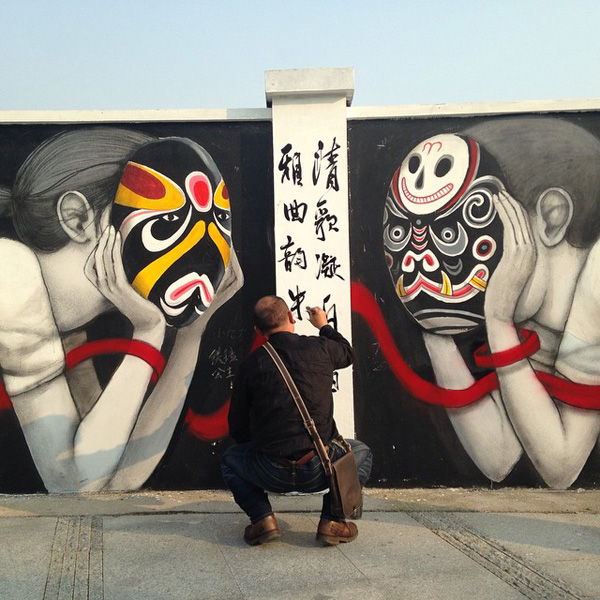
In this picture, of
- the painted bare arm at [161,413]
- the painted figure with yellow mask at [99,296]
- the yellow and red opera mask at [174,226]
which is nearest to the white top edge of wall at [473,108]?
the yellow and red opera mask at [174,226]

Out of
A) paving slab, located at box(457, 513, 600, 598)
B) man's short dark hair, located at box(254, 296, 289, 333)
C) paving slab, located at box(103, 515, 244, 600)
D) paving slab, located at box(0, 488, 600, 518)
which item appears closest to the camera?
paving slab, located at box(103, 515, 244, 600)

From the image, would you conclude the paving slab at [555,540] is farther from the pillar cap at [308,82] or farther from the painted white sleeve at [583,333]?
the pillar cap at [308,82]

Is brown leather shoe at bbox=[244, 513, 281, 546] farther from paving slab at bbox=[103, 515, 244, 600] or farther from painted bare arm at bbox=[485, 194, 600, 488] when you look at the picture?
painted bare arm at bbox=[485, 194, 600, 488]

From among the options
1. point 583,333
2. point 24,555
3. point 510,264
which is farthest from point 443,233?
point 24,555

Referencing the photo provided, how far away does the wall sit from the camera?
561cm

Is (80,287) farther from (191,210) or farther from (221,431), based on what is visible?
(221,431)

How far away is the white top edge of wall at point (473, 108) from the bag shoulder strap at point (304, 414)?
2.18 meters

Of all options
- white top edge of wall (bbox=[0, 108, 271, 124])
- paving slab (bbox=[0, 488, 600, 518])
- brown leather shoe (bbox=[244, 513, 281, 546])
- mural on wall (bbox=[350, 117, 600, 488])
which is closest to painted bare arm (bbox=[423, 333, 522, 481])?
mural on wall (bbox=[350, 117, 600, 488])

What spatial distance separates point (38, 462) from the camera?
18.4ft

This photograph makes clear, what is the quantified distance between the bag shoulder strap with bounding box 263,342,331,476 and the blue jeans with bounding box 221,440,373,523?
0.06m

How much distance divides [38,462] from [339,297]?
2.41 metres

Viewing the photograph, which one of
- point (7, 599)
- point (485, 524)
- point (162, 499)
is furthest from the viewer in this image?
point (162, 499)

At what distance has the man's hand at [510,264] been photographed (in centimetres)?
569

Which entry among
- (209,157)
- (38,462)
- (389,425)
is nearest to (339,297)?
(389,425)
